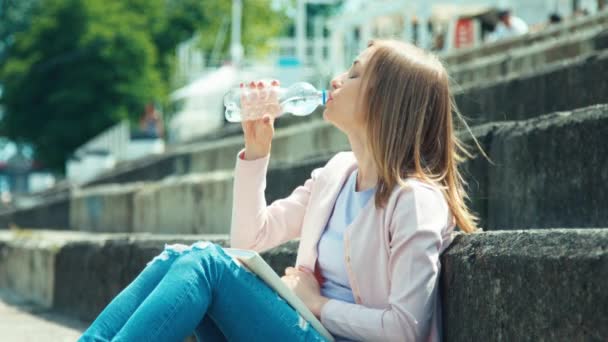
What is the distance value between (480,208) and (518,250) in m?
1.59

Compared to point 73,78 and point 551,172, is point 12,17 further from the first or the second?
point 551,172

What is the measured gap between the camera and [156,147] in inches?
918

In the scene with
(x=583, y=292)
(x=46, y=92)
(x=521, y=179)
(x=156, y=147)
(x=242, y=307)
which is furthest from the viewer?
(x=46, y=92)

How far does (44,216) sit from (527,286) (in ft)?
37.2

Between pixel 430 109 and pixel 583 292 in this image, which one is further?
pixel 430 109

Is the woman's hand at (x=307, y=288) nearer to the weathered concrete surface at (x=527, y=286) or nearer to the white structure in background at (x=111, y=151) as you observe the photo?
the weathered concrete surface at (x=527, y=286)

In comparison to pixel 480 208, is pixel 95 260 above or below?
below

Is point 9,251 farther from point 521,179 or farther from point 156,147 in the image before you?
point 156,147

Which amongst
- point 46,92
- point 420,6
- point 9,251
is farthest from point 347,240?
point 46,92

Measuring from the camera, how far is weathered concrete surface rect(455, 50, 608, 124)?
217 inches

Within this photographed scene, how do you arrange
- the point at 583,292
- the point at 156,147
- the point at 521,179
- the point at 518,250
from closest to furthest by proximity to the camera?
the point at 583,292 → the point at 518,250 → the point at 521,179 → the point at 156,147

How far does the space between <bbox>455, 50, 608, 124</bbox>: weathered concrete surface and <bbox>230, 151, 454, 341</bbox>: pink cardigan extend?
168 centimetres

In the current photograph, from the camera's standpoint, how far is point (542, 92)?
5.90m

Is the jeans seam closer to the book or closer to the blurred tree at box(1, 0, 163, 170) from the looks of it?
the book
